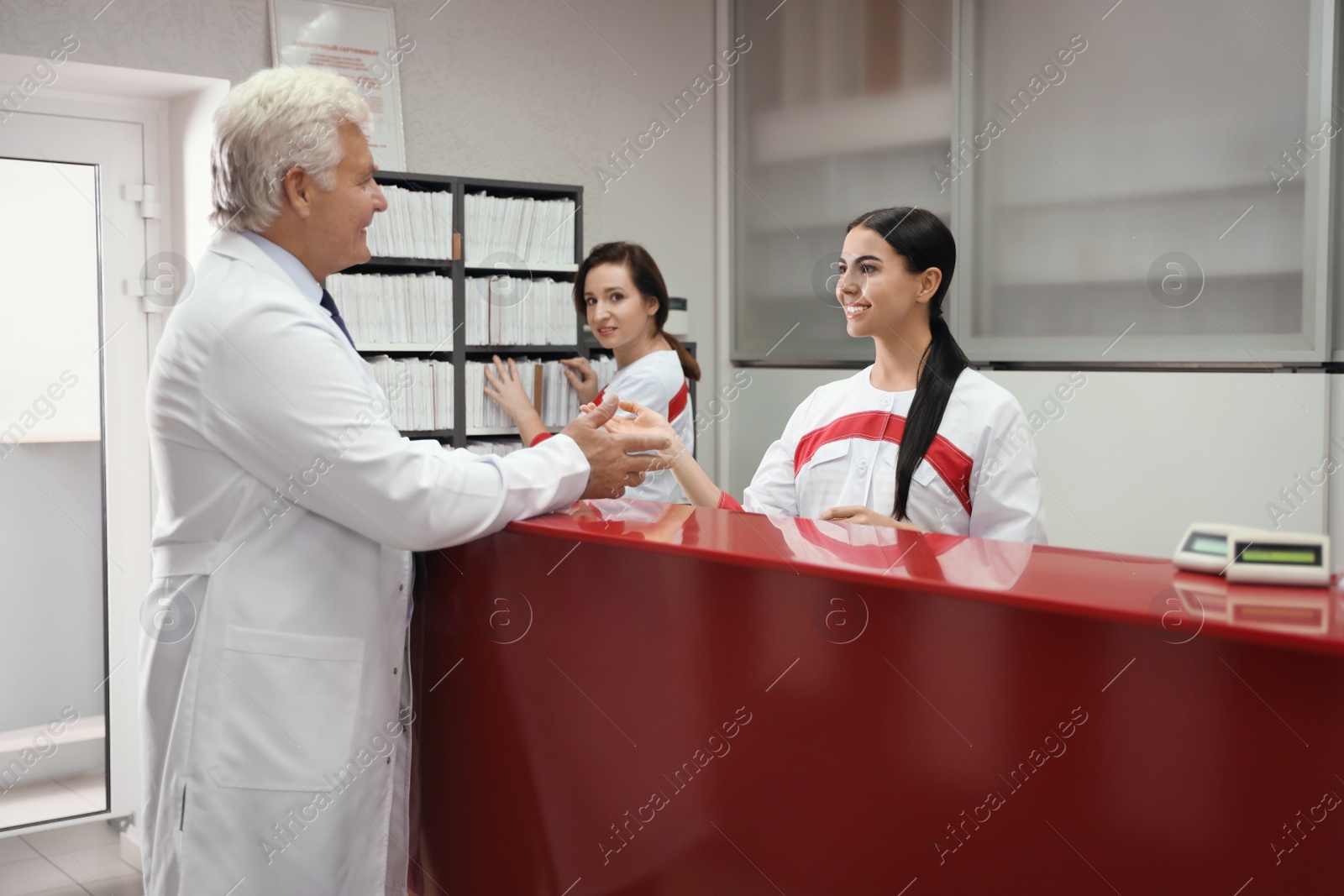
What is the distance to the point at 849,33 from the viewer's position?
446 cm

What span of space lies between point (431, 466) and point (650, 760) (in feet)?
1.58

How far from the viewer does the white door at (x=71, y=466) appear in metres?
3.38

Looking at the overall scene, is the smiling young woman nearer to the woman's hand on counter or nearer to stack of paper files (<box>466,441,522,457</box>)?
the woman's hand on counter

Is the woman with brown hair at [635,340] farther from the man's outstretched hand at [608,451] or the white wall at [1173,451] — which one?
the man's outstretched hand at [608,451]

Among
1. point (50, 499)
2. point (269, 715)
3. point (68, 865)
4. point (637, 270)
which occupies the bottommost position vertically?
point (68, 865)

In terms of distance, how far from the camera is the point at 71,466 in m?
3.53

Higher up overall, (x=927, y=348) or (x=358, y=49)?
(x=358, y=49)

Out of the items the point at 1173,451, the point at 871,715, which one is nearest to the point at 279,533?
the point at 871,715

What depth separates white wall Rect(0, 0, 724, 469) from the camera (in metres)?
3.51

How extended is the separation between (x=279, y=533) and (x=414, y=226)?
7.90 feet

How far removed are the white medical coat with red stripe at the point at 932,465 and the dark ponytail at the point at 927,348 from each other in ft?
0.06

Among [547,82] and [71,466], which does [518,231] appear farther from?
[71,466]

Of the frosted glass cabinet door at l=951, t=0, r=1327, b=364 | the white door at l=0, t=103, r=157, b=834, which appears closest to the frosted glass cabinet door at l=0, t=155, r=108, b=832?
the white door at l=0, t=103, r=157, b=834

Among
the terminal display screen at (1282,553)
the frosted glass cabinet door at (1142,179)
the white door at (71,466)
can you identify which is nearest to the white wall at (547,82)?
the white door at (71,466)
